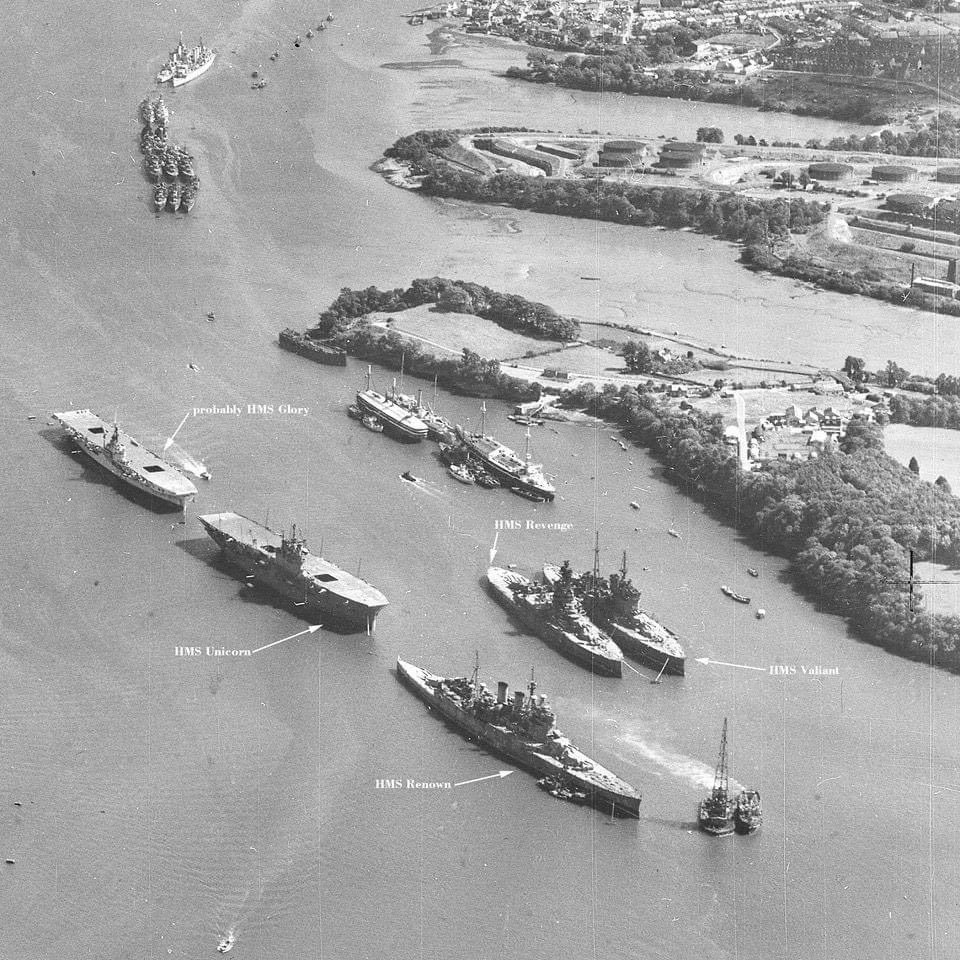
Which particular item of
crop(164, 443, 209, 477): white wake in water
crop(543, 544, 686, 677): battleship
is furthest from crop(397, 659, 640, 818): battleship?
crop(164, 443, 209, 477): white wake in water

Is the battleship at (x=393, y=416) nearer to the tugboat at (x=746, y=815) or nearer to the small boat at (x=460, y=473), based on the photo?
the small boat at (x=460, y=473)

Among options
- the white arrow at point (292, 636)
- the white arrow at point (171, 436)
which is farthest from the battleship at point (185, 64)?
the white arrow at point (292, 636)

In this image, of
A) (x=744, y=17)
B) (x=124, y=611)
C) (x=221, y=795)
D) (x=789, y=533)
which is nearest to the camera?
(x=221, y=795)

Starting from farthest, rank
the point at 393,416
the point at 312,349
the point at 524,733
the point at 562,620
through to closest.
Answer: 1. the point at 312,349
2. the point at 393,416
3. the point at 562,620
4. the point at 524,733

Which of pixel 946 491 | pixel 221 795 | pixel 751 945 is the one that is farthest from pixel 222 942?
pixel 946 491

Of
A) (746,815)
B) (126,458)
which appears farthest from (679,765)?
(126,458)

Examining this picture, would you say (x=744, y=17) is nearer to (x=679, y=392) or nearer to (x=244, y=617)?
(x=679, y=392)

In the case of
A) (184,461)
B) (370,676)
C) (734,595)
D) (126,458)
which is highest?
(734,595)

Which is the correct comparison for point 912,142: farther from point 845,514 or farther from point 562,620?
point 562,620
